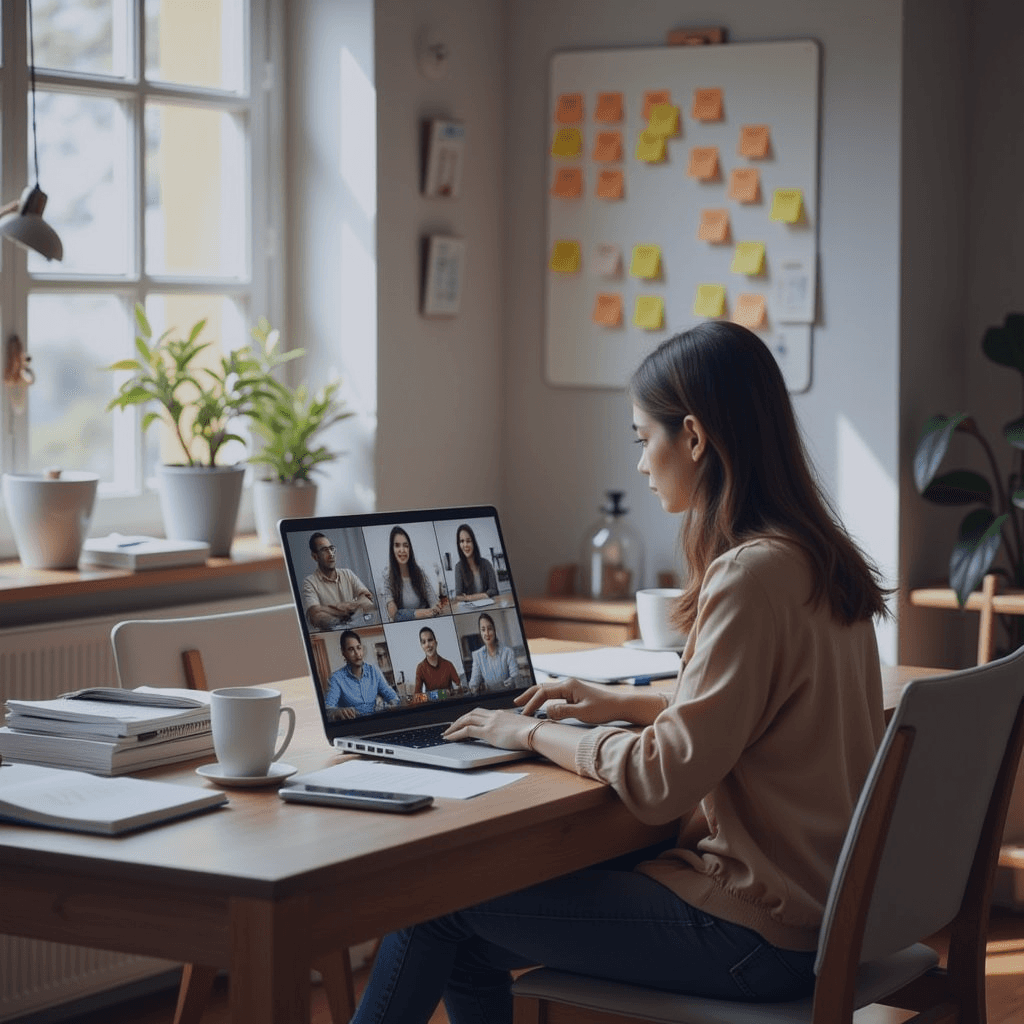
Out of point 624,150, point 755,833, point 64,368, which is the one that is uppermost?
point 624,150

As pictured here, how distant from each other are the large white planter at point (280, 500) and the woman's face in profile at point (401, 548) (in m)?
1.31

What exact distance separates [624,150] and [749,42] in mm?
384

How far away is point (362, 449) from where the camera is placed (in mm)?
3830

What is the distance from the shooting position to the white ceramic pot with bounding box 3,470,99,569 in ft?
10.5

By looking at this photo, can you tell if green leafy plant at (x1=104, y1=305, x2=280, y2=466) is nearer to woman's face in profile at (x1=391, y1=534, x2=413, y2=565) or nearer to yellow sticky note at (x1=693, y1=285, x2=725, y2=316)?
yellow sticky note at (x1=693, y1=285, x2=725, y2=316)

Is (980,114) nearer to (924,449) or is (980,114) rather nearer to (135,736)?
(924,449)

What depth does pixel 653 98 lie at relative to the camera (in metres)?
4.02

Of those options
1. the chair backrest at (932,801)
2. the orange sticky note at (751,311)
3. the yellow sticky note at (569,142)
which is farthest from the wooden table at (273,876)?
the yellow sticky note at (569,142)

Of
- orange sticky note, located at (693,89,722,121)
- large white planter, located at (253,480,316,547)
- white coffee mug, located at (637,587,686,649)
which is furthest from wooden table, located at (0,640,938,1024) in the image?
orange sticky note, located at (693,89,722,121)

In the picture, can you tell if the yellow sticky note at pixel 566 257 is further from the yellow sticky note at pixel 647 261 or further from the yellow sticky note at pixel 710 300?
the yellow sticky note at pixel 710 300

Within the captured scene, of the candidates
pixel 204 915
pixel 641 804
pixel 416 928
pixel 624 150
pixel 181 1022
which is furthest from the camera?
pixel 624 150

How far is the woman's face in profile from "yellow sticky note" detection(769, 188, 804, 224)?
1866mm

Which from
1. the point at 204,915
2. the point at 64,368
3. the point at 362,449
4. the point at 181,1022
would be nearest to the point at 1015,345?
the point at 362,449

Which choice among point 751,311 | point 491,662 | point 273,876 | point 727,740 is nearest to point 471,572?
point 491,662
